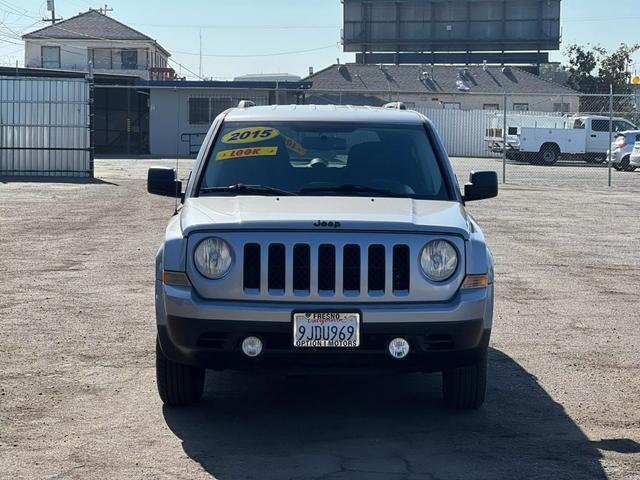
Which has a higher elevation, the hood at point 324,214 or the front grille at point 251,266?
the hood at point 324,214

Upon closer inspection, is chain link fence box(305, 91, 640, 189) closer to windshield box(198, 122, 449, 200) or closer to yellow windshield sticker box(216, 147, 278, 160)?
windshield box(198, 122, 449, 200)

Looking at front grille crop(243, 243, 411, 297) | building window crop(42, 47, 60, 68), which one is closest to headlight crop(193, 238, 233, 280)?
front grille crop(243, 243, 411, 297)

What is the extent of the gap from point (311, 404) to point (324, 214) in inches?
51.4

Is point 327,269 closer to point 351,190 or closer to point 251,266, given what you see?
point 251,266

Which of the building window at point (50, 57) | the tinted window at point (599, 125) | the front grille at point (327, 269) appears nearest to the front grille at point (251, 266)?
the front grille at point (327, 269)

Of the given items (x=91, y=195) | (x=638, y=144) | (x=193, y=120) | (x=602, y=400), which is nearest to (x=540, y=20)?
(x=193, y=120)

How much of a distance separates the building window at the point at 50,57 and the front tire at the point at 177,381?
223ft

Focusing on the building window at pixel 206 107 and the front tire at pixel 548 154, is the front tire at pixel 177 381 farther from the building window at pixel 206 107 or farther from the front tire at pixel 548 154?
the building window at pixel 206 107

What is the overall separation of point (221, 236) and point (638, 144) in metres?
32.5

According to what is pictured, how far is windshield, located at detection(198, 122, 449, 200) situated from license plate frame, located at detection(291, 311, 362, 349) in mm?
1225

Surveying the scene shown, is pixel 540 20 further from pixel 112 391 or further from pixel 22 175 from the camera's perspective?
pixel 112 391

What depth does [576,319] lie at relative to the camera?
9.78m

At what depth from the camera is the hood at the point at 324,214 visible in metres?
6.00

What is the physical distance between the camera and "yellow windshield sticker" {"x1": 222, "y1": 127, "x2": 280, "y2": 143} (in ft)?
24.2
